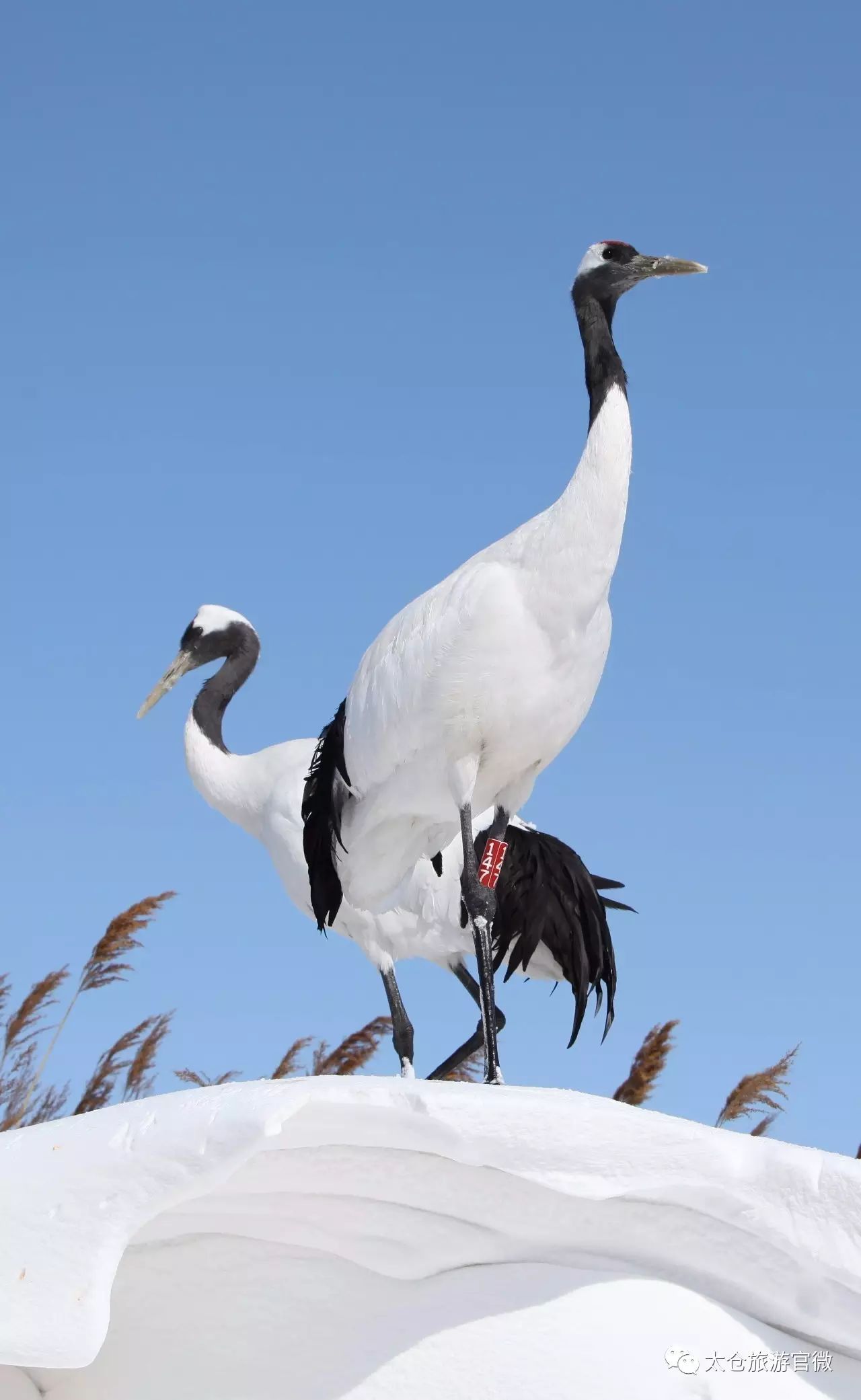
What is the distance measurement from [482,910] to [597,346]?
6.49 ft

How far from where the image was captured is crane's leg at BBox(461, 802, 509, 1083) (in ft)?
15.3

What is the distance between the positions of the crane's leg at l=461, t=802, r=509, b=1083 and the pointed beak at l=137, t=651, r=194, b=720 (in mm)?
3766

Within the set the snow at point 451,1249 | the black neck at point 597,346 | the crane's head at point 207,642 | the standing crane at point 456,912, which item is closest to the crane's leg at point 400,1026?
the standing crane at point 456,912

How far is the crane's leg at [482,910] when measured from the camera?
4.66 m

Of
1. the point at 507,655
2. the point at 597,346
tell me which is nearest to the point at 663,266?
the point at 597,346

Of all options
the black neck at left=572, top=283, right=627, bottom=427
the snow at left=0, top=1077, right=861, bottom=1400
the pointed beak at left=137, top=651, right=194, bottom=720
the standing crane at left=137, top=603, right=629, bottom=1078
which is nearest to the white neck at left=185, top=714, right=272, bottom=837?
the standing crane at left=137, top=603, right=629, bottom=1078

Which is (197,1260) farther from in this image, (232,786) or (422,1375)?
(232,786)

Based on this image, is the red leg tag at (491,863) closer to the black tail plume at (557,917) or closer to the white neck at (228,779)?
the black tail plume at (557,917)

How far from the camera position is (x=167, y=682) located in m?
8.30

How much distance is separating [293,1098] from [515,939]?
171 inches

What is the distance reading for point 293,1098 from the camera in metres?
2.40

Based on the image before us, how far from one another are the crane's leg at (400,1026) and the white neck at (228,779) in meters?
1.09

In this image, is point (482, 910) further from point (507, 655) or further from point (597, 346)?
point (597, 346)

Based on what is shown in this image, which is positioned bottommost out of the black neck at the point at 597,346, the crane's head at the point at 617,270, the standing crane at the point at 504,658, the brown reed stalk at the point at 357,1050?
the brown reed stalk at the point at 357,1050
